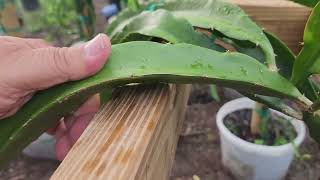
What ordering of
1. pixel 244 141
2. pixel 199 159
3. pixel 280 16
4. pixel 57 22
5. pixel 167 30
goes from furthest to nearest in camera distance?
pixel 57 22
pixel 199 159
pixel 244 141
pixel 280 16
pixel 167 30

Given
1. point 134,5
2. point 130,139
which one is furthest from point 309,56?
point 134,5

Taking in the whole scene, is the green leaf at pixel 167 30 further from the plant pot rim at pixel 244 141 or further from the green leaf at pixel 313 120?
the plant pot rim at pixel 244 141

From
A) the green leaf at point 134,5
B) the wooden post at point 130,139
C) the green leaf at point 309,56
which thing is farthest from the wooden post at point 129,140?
the green leaf at point 134,5

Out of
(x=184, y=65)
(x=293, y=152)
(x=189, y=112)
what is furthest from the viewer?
(x=189, y=112)

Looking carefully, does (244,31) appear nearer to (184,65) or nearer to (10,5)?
(184,65)

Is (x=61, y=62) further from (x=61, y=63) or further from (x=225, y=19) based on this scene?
(x=225, y=19)

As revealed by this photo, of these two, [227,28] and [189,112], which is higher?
[227,28]

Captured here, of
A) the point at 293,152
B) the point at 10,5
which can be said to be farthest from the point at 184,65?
the point at 10,5
